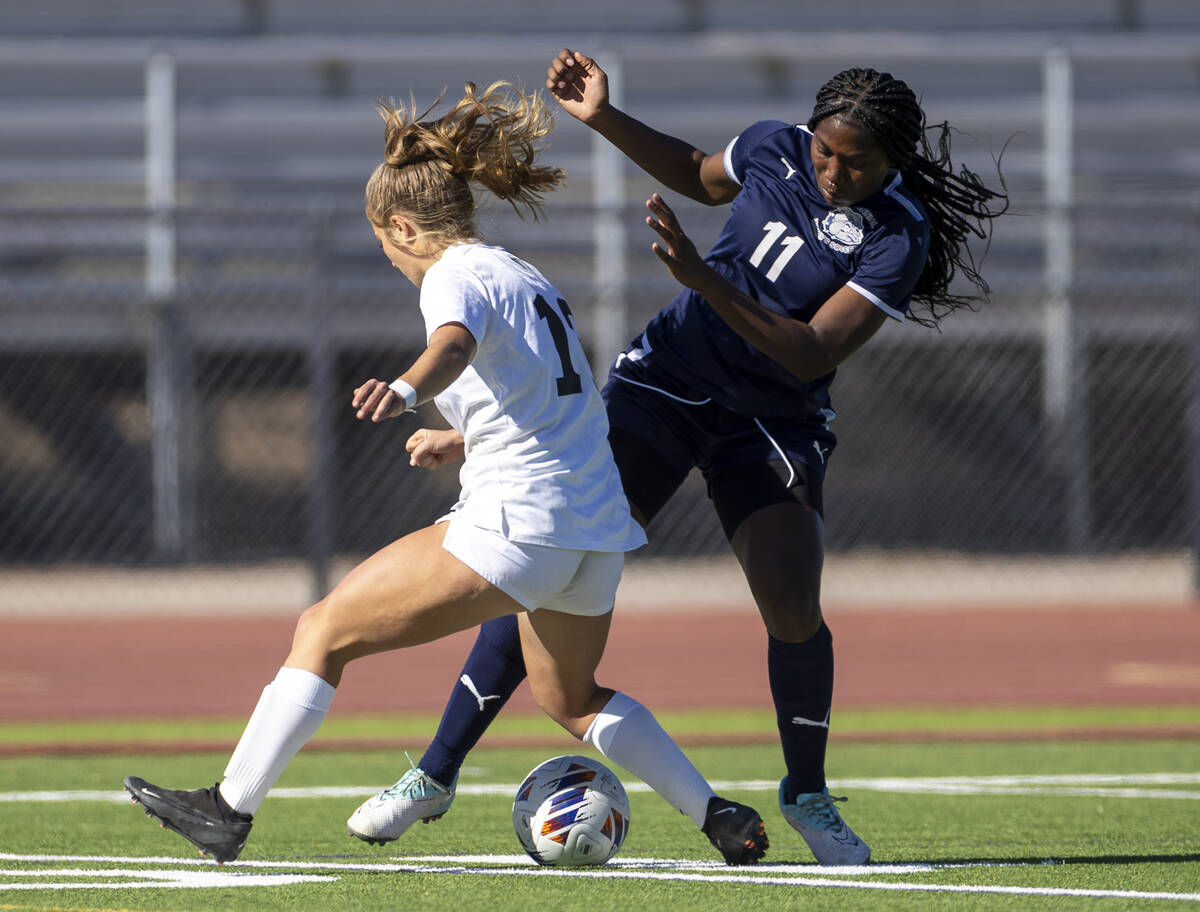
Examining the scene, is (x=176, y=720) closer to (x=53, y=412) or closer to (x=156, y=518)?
(x=156, y=518)

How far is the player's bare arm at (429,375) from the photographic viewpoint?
338 cm

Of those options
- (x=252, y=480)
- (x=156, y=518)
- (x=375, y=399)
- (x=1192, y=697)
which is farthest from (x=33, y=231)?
(x=375, y=399)

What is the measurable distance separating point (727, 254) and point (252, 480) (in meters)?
10.0

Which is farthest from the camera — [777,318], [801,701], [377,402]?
[801,701]

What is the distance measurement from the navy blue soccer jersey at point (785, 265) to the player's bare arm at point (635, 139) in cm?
16

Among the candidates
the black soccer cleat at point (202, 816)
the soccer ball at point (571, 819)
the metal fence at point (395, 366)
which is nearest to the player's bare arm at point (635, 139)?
the soccer ball at point (571, 819)

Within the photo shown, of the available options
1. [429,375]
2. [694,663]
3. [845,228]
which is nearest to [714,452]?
[845,228]

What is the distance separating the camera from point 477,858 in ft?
14.9

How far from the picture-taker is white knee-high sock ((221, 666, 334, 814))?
391 centimetres

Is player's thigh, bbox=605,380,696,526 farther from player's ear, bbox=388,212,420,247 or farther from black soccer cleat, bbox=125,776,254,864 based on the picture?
black soccer cleat, bbox=125,776,254,864

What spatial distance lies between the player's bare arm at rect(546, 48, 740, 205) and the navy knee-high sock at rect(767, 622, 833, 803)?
1331 mm

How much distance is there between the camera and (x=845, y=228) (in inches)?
182

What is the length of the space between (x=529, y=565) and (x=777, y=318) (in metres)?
0.95

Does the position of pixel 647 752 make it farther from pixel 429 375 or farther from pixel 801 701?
pixel 429 375
